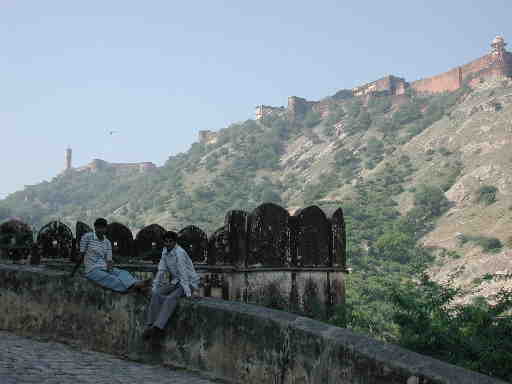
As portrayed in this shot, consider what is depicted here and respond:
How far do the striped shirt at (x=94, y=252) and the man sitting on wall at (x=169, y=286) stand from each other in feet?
2.95

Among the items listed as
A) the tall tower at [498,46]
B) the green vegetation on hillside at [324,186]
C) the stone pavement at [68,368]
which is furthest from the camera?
the tall tower at [498,46]

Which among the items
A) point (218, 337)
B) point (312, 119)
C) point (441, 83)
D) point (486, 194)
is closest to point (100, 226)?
point (218, 337)

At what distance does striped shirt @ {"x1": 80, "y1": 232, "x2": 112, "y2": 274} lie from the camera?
5883 millimetres

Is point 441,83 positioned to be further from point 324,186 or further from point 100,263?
point 100,263

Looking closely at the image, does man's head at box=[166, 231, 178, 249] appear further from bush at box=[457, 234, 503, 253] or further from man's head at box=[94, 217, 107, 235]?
bush at box=[457, 234, 503, 253]

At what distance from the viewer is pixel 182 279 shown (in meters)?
5.20

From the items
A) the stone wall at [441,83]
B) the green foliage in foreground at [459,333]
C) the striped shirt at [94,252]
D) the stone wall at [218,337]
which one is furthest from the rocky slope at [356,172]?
the stone wall at [218,337]

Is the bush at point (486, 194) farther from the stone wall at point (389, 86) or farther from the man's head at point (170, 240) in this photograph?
the man's head at point (170, 240)

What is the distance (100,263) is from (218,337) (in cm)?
160

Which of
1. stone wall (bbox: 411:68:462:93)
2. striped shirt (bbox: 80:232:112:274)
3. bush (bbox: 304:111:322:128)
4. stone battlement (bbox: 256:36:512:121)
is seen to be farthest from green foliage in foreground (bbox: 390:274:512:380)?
bush (bbox: 304:111:322:128)

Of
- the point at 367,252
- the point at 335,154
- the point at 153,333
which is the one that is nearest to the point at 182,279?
the point at 153,333

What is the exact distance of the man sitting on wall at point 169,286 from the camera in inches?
203

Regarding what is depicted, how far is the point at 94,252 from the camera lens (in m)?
5.91

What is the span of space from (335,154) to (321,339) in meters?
92.8
